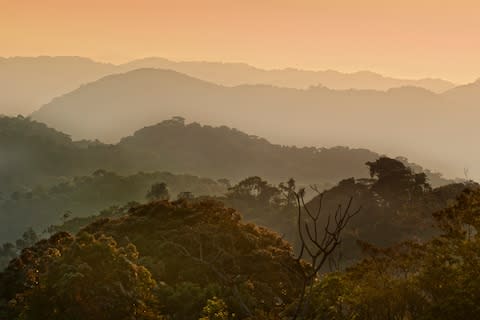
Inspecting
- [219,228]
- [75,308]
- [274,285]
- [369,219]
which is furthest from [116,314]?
[369,219]

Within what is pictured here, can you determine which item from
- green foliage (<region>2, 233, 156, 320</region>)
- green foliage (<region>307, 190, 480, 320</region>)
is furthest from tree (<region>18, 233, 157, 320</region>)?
green foliage (<region>307, 190, 480, 320</region>)

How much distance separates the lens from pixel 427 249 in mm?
30672

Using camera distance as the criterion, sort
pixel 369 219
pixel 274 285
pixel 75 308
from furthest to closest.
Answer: pixel 369 219
pixel 274 285
pixel 75 308

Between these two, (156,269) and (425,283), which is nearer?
(425,283)

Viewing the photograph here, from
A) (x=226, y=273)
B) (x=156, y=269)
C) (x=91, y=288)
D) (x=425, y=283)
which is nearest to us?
(x=425, y=283)

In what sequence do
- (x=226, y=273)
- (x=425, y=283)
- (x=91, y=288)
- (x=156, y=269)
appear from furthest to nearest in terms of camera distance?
(x=156, y=269) → (x=226, y=273) → (x=91, y=288) → (x=425, y=283)

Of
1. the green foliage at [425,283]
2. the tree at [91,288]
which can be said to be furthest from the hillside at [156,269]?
the green foliage at [425,283]

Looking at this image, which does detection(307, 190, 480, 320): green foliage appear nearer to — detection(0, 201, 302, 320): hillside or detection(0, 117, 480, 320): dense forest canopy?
detection(0, 117, 480, 320): dense forest canopy

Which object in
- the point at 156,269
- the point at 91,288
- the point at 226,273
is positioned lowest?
the point at 156,269

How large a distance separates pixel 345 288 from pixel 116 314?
10827 mm

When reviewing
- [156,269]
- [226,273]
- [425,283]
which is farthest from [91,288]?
[425,283]

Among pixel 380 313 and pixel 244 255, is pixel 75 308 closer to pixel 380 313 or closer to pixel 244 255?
pixel 380 313

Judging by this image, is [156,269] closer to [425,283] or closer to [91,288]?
[91,288]

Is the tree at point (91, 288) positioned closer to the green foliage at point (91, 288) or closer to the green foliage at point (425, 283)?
the green foliage at point (91, 288)
